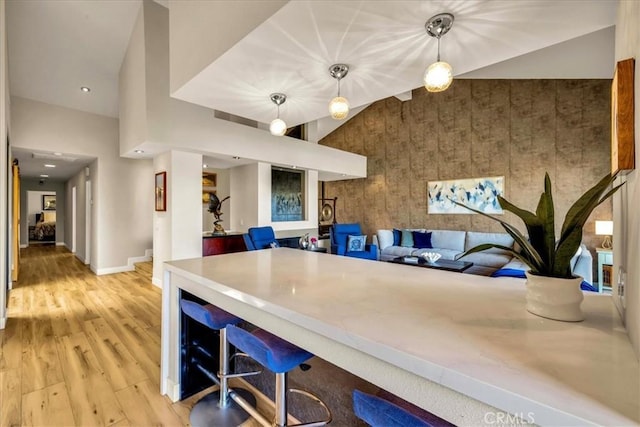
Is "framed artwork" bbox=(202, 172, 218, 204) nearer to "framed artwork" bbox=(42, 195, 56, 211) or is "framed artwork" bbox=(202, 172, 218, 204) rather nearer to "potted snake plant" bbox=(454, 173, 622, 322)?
"potted snake plant" bbox=(454, 173, 622, 322)

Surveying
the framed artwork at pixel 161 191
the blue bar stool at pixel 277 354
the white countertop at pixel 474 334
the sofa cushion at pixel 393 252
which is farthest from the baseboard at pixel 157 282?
the sofa cushion at pixel 393 252

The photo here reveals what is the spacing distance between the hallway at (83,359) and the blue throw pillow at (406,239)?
194 inches

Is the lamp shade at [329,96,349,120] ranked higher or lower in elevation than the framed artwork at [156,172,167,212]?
higher

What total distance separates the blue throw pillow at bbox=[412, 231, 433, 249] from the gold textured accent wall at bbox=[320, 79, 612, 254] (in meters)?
0.48

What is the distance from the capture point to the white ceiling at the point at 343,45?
1.68m

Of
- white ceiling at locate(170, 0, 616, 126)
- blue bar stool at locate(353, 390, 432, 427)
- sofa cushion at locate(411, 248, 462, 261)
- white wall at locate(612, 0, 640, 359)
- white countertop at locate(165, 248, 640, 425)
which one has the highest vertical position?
white ceiling at locate(170, 0, 616, 126)

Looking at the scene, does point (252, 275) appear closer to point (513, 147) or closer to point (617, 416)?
point (617, 416)

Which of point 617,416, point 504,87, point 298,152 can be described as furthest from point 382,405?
point 504,87

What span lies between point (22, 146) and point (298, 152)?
14.9ft

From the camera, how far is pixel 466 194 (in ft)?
20.1

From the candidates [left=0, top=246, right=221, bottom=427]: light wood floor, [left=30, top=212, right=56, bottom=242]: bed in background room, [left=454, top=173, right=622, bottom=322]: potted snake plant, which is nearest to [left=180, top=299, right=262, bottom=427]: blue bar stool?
[left=0, top=246, right=221, bottom=427]: light wood floor

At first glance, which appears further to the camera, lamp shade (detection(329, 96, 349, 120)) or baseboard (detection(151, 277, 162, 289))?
baseboard (detection(151, 277, 162, 289))

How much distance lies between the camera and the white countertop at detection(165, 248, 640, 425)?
576 mm

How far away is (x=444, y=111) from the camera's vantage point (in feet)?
21.0
